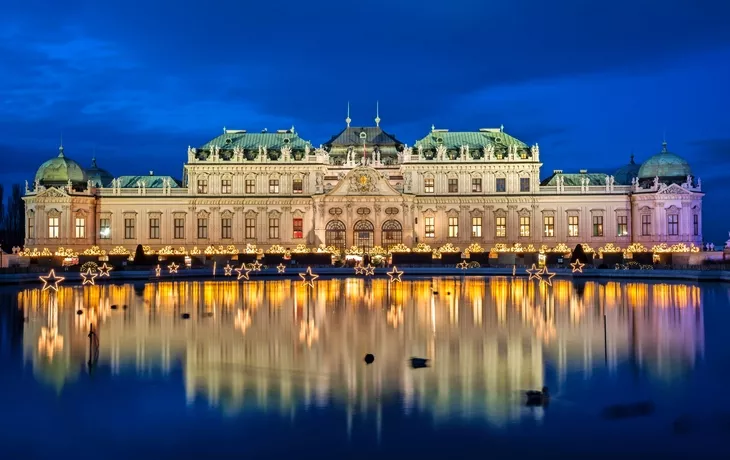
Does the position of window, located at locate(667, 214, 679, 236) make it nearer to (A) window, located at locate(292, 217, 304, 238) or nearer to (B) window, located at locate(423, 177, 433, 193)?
(B) window, located at locate(423, 177, 433, 193)

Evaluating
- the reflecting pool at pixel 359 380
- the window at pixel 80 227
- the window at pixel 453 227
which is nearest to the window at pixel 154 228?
the window at pixel 80 227

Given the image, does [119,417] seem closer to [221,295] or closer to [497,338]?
[497,338]

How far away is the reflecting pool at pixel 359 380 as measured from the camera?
15219mm

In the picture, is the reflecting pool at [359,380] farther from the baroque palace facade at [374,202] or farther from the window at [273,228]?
the window at [273,228]

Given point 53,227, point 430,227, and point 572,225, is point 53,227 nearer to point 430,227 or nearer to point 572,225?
point 430,227

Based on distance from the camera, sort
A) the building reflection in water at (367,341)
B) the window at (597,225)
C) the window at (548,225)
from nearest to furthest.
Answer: the building reflection in water at (367,341)
the window at (597,225)
the window at (548,225)

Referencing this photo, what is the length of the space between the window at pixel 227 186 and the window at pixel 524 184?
31407 millimetres

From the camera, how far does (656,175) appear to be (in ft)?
281

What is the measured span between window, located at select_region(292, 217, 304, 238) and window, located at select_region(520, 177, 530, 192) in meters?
24.0

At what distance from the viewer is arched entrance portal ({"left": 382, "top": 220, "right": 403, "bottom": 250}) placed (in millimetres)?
85062

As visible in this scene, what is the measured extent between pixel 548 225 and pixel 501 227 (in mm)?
5157

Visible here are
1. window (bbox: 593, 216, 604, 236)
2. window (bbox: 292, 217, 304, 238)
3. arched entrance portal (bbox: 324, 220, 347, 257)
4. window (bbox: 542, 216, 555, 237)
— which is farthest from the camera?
window (bbox: 292, 217, 304, 238)

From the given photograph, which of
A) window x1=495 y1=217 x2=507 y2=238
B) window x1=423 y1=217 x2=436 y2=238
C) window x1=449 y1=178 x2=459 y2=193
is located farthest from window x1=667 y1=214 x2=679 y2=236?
→ window x1=423 y1=217 x2=436 y2=238

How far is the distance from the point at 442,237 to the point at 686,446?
233ft
